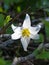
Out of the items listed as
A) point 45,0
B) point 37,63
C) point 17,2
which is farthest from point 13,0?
point 37,63

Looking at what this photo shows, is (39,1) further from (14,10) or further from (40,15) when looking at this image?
(40,15)

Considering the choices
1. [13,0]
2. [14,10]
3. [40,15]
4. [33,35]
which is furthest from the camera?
[14,10]

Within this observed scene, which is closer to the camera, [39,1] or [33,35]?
[33,35]

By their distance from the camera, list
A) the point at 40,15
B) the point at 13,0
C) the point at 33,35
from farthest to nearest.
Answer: the point at 13,0
the point at 40,15
the point at 33,35

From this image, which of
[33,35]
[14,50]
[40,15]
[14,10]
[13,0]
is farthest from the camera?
[14,10]

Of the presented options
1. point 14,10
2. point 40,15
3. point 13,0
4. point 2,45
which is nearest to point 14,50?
point 2,45

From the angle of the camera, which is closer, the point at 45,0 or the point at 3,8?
the point at 45,0

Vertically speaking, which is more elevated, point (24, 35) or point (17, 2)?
point (24, 35)

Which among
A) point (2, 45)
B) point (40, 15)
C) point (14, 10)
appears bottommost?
point (14, 10)

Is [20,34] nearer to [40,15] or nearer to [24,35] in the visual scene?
[24,35]
